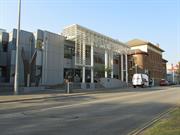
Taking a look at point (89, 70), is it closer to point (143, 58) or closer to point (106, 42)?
point (106, 42)

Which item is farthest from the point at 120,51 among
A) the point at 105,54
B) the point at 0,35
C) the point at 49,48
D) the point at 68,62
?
the point at 0,35

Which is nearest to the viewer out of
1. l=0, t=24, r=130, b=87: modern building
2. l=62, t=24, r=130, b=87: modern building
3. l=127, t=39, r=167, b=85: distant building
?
l=0, t=24, r=130, b=87: modern building

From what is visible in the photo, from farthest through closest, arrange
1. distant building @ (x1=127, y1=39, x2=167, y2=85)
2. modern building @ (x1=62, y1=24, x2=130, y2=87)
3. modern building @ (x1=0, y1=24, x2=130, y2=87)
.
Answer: distant building @ (x1=127, y1=39, x2=167, y2=85) → modern building @ (x1=62, y1=24, x2=130, y2=87) → modern building @ (x1=0, y1=24, x2=130, y2=87)

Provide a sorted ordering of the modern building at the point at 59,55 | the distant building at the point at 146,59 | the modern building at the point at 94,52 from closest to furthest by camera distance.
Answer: the modern building at the point at 59,55, the modern building at the point at 94,52, the distant building at the point at 146,59

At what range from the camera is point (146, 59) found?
8375cm

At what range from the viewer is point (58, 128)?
32.3 ft

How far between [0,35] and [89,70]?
18035mm

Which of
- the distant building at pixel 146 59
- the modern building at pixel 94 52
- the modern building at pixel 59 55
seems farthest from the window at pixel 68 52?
the distant building at pixel 146 59

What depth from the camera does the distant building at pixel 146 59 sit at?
79.4m

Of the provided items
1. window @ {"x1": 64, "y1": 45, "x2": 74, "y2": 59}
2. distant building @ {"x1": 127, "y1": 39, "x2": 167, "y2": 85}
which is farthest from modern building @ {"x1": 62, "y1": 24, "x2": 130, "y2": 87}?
distant building @ {"x1": 127, "y1": 39, "x2": 167, "y2": 85}

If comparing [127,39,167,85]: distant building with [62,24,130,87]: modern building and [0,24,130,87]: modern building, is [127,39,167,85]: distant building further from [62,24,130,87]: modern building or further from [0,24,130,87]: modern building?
[0,24,130,87]: modern building

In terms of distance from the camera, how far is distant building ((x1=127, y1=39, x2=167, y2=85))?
261ft

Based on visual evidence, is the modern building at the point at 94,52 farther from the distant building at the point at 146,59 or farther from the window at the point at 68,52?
the distant building at the point at 146,59

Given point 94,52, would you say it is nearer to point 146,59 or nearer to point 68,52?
point 68,52
